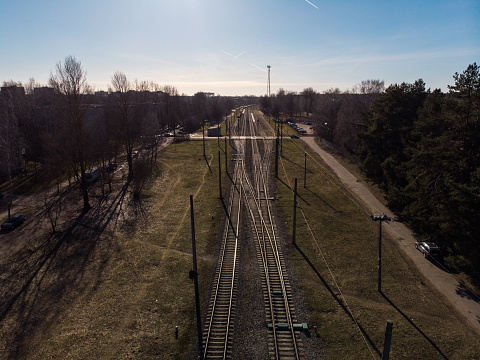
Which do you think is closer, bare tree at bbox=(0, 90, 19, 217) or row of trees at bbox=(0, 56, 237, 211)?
row of trees at bbox=(0, 56, 237, 211)

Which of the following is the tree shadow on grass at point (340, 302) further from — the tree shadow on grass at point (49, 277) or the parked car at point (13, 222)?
the parked car at point (13, 222)

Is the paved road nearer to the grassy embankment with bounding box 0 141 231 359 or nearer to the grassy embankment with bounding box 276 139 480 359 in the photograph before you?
the grassy embankment with bounding box 276 139 480 359

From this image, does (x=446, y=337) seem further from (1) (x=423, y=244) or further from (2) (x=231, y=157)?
(2) (x=231, y=157)

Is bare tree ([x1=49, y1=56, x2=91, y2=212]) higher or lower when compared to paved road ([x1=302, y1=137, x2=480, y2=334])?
higher

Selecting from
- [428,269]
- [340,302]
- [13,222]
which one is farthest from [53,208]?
[428,269]

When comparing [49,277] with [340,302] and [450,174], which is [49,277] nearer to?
[340,302]

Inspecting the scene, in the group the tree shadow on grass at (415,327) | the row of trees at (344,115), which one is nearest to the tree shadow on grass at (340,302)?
the tree shadow on grass at (415,327)

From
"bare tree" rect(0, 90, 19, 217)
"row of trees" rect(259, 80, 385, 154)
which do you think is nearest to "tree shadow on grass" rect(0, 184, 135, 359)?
"bare tree" rect(0, 90, 19, 217)
